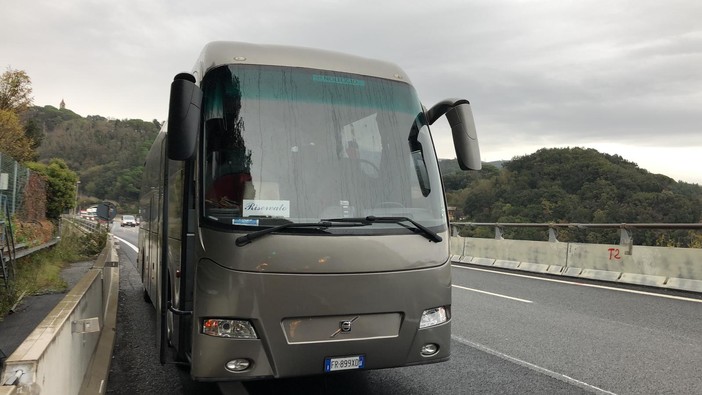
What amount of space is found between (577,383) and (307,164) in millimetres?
3102

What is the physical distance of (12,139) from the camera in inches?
1184

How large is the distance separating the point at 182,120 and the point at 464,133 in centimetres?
237

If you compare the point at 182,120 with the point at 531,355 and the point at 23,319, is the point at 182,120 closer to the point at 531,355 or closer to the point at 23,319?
the point at 531,355

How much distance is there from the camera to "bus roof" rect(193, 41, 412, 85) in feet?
13.5

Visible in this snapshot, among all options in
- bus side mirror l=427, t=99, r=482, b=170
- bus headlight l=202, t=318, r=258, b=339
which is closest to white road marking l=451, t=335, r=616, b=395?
bus side mirror l=427, t=99, r=482, b=170

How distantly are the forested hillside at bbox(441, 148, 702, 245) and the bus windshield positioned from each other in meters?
20.1

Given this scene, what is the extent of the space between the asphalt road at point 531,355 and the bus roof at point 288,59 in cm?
261

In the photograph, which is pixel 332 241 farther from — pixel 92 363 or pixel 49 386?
pixel 92 363

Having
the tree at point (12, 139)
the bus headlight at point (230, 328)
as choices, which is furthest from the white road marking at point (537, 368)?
the tree at point (12, 139)

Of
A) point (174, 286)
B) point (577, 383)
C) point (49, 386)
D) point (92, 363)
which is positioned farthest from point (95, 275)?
point (577, 383)

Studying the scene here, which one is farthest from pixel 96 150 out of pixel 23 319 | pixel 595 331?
pixel 595 331

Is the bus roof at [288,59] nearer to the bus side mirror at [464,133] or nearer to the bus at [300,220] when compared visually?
the bus at [300,220]

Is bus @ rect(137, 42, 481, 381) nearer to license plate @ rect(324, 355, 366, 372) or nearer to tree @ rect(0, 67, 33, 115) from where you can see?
license plate @ rect(324, 355, 366, 372)

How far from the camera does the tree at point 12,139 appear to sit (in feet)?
93.6
